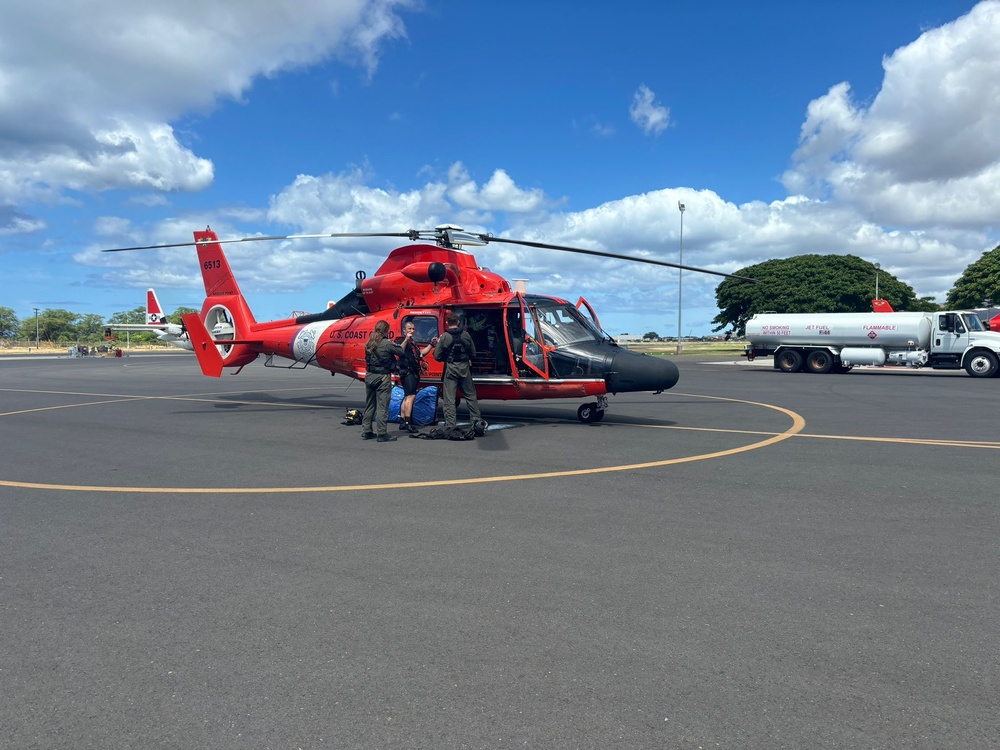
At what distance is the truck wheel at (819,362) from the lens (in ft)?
96.8

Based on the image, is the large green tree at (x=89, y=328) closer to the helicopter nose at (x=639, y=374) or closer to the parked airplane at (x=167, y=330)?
the parked airplane at (x=167, y=330)

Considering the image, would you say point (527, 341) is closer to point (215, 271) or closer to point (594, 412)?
point (594, 412)

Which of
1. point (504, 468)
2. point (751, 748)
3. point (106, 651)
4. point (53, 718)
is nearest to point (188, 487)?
point (504, 468)

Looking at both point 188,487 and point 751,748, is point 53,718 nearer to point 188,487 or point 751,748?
point 751,748

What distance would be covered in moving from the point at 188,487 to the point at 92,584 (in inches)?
120

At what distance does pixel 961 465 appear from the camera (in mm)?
8328

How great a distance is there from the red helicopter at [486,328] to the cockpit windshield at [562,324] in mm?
20

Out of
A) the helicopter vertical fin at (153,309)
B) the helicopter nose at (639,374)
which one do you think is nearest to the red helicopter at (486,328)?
the helicopter nose at (639,374)

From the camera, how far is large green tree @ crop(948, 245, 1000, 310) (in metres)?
56.5

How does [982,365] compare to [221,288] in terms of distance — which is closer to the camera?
[221,288]

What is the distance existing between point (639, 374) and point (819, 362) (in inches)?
855

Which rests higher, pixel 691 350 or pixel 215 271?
pixel 215 271

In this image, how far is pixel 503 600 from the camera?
4.24 m

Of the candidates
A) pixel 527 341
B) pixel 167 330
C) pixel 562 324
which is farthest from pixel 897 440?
pixel 167 330
